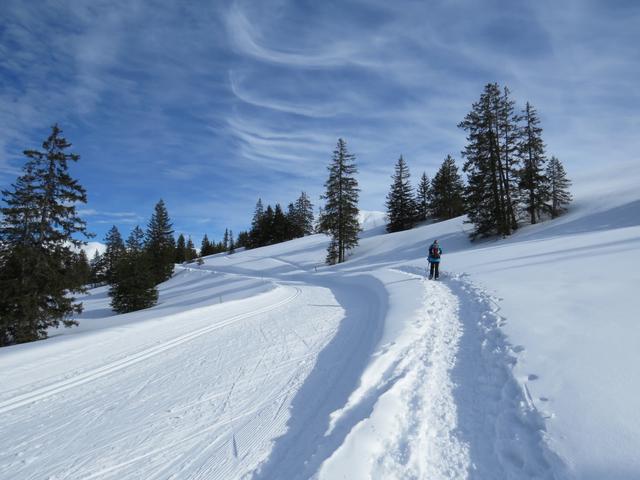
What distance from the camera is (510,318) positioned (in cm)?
577

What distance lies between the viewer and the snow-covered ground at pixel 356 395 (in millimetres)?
2576

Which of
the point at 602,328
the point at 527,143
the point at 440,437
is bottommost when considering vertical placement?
the point at 440,437

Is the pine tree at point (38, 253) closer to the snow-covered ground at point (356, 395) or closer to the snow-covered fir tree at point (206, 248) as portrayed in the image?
the snow-covered ground at point (356, 395)

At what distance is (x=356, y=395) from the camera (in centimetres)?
359

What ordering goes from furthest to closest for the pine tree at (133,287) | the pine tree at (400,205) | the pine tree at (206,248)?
1. the pine tree at (206,248)
2. the pine tree at (400,205)
3. the pine tree at (133,287)

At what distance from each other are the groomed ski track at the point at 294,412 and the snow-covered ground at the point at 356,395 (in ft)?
0.07

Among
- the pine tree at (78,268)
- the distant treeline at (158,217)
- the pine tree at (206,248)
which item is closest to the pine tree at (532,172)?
the distant treeline at (158,217)

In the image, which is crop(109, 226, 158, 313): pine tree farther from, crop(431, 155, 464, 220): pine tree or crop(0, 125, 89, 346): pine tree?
crop(431, 155, 464, 220): pine tree

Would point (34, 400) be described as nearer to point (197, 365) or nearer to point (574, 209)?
point (197, 365)

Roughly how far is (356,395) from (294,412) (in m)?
0.75

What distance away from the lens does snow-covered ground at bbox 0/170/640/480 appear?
8.45 feet

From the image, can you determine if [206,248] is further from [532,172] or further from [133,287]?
[532,172]

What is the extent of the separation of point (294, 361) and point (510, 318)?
4127 mm

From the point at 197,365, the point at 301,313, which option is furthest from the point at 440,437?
the point at 301,313
